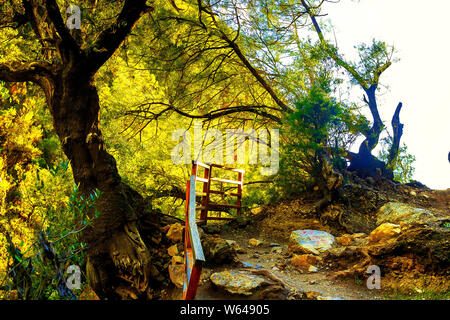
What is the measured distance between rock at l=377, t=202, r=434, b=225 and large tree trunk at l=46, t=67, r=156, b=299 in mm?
5479

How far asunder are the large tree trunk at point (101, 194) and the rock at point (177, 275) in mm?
392

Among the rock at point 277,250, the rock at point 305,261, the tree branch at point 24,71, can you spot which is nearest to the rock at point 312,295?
the rock at point 305,261

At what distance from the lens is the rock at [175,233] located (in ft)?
20.2

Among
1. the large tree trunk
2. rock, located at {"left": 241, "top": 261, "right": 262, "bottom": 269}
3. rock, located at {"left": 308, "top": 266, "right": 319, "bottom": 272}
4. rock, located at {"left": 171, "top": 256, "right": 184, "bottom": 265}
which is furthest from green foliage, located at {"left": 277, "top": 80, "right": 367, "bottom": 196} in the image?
the large tree trunk

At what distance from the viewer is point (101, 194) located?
5453mm

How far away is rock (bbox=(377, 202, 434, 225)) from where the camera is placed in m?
6.75

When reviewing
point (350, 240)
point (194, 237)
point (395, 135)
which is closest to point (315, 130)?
point (350, 240)

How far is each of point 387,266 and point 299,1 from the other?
27.8 feet

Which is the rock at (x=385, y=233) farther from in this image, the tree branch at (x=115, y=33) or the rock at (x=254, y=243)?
the tree branch at (x=115, y=33)

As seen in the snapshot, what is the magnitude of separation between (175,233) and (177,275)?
44.2 inches

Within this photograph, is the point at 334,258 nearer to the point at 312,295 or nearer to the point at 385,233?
the point at 385,233

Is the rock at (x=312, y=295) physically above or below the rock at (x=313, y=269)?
below

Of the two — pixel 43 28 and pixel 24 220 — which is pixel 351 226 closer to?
pixel 43 28
